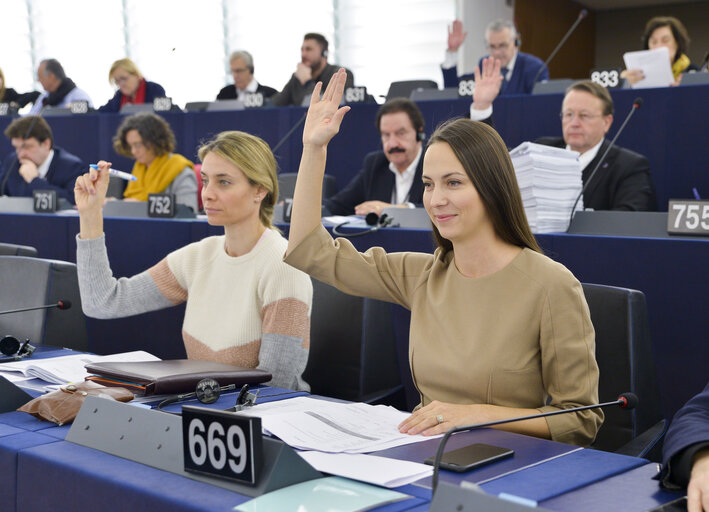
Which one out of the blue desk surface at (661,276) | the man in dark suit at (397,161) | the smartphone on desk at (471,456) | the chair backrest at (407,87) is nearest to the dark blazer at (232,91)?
the chair backrest at (407,87)

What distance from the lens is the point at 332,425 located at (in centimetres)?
124

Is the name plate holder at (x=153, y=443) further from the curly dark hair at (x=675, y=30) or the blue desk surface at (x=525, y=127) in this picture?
the curly dark hair at (x=675, y=30)

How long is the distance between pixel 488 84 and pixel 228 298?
5.51ft

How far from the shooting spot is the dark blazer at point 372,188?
380 centimetres

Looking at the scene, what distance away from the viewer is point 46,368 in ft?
5.53

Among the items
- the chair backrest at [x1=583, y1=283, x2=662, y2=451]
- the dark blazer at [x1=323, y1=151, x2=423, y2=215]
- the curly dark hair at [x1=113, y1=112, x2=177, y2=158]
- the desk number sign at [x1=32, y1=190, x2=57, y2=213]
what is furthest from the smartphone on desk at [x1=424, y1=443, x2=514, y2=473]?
the curly dark hair at [x1=113, y1=112, x2=177, y2=158]

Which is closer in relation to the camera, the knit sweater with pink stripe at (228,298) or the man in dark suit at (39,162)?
the knit sweater with pink stripe at (228,298)

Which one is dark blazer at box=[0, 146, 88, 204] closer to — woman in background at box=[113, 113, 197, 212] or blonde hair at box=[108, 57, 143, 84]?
A: woman in background at box=[113, 113, 197, 212]

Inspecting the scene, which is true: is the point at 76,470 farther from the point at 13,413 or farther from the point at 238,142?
the point at 238,142

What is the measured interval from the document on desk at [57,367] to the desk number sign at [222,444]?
0.65 m

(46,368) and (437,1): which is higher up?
(437,1)

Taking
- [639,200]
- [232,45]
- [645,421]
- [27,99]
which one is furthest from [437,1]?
[645,421]

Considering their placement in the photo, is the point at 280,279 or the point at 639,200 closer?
the point at 280,279

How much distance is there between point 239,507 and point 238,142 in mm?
1241
